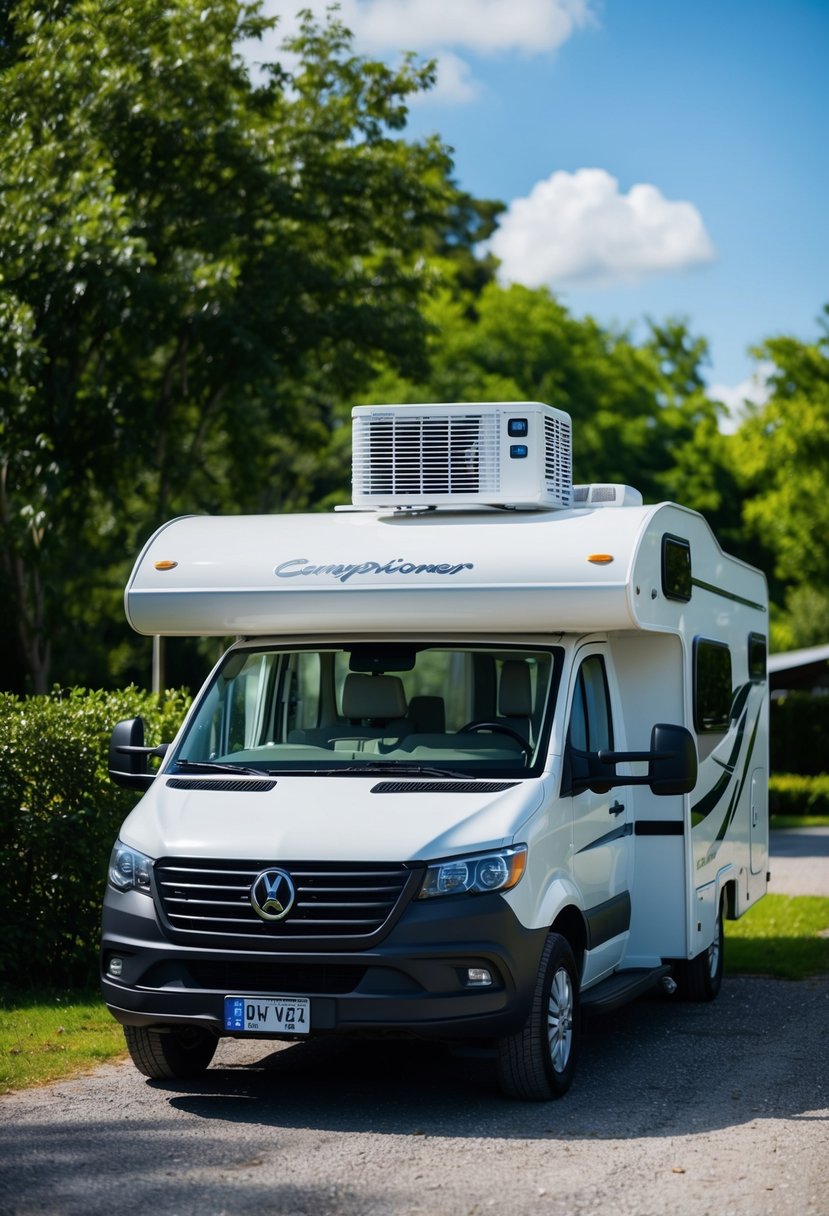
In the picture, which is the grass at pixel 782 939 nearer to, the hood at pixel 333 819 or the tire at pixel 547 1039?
the tire at pixel 547 1039

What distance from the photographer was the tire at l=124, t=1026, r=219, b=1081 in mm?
7691

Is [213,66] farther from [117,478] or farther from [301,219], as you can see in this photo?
[117,478]

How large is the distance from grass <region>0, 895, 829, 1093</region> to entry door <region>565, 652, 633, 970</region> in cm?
263

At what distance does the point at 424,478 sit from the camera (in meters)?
9.09

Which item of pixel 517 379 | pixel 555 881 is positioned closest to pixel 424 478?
pixel 555 881

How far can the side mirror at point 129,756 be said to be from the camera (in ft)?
27.3

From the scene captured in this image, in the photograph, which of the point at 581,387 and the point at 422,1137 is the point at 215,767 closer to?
the point at 422,1137

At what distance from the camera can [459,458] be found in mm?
9109

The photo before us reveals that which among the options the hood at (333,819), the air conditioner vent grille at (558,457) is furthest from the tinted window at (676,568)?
the hood at (333,819)

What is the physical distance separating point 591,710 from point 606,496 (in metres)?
1.61

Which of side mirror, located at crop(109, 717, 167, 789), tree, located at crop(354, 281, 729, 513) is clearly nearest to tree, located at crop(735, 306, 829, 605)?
tree, located at crop(354, 281, 729, 513)

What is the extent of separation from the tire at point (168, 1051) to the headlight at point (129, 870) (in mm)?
646

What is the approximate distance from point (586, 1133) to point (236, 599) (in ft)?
9.99

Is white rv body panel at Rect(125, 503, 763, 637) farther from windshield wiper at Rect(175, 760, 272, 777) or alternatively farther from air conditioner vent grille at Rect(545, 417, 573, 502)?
windshield wiper at Rect(175, 760, 272, 777)
